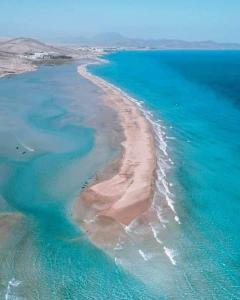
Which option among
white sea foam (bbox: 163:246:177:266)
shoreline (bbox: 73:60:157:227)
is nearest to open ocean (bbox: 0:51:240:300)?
white sea foam (bbox: 163:246:177:266)

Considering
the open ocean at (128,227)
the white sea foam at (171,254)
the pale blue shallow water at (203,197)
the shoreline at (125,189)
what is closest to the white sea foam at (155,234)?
the open ocean at (128,227)

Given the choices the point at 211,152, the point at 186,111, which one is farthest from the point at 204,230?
the point at 186,111

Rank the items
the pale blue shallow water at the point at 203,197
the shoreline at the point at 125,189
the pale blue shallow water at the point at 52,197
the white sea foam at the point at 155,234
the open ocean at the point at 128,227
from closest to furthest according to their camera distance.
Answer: the pale blue shallow water at the point at 52,197
the open ocean at the point at 128,227
the pale blue shallow water at the point at 203,197
the white sea foam at the point at 155,234
the shoreline at the point at 125,189

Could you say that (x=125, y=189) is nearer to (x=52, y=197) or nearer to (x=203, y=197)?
(x=52, y=197)

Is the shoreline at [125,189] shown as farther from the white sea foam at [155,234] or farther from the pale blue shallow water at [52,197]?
the white sea foam at [155,234]

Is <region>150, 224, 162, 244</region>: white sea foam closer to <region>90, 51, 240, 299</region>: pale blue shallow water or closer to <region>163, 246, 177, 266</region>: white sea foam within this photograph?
<region>90, 51, 240, 299</region>: pale blue shallow water

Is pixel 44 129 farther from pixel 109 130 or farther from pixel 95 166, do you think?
pixel 95 166
